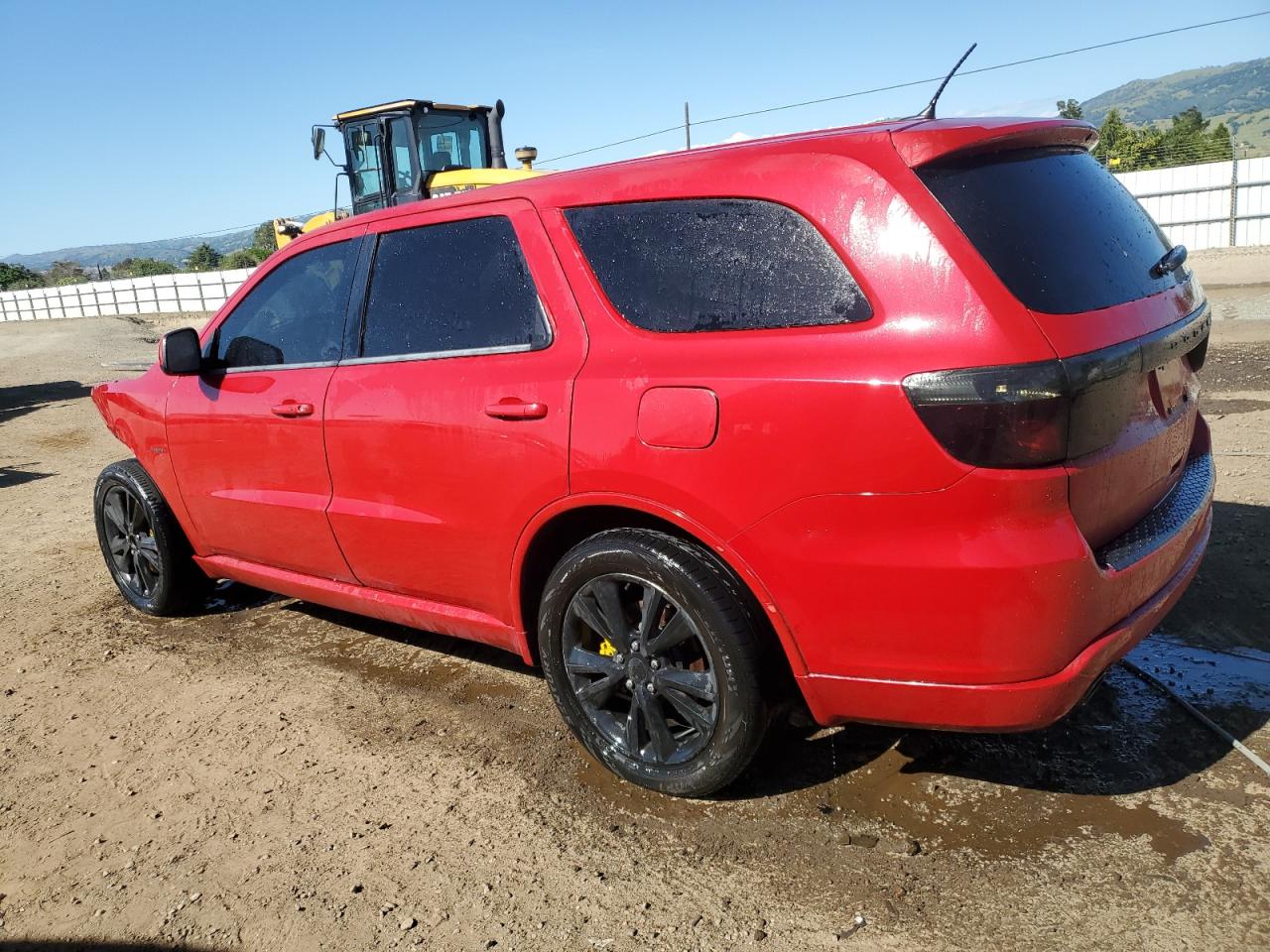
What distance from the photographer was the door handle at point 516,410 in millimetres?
2965

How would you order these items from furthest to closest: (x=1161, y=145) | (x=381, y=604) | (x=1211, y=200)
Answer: (x=1161, y=145)
(x=1211, y=200)
(x=381, y=604)

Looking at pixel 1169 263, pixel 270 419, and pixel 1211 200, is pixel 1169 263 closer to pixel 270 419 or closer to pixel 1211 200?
pixel 270 419

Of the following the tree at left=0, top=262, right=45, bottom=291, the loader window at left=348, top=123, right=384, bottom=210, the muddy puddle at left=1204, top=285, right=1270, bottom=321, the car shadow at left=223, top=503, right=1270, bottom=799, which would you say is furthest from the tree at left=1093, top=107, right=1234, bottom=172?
the tree at left=0, top=262, right=45, bottom=291

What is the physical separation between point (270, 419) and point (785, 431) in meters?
2.34

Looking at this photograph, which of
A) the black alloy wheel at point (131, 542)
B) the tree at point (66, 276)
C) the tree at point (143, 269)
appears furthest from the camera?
the tree at point (143, 269)

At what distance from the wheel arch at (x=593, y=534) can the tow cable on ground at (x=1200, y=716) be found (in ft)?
3.19

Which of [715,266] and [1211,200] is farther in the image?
[1211,200]

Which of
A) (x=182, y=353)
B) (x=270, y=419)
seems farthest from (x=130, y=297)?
(x=270, y=419)

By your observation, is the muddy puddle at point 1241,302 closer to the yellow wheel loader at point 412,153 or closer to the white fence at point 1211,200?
the white fence at point 1211,200

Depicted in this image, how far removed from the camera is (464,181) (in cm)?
1298

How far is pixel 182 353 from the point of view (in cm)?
416

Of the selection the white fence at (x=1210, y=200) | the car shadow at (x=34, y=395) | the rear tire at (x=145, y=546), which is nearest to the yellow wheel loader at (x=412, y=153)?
the car shadow at (x=34, y=395)

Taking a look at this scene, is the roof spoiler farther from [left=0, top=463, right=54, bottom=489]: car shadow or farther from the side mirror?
[left=0, top=463, right=54, bottom=489]: car shadow

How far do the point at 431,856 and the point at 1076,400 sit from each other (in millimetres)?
2048
